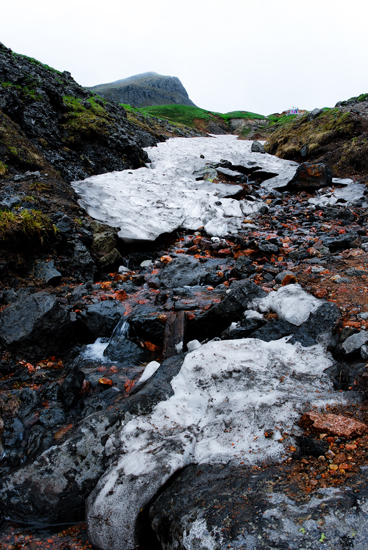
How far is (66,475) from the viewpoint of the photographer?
9.04 ft

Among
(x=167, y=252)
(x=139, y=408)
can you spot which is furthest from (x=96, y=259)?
(x=139, y=408)

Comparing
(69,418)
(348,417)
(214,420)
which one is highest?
(348,417)

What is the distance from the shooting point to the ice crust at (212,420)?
2.39m

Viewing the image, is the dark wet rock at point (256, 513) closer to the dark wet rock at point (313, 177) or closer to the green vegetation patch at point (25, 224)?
the green vegetation patch at point (25, 224)

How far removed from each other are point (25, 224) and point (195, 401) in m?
5.05

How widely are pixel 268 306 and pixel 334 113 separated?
15333 mm

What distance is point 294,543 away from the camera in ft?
5.09

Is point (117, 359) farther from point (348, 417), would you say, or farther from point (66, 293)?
point (348, 417)

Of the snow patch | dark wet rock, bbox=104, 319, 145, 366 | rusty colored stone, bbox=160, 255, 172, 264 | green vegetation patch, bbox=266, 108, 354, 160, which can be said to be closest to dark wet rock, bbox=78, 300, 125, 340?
dark wet rock, bbox=104, 319, 145, 366

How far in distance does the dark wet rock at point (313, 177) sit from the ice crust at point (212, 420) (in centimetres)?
979

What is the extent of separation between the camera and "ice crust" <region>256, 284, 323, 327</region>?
4.08 m

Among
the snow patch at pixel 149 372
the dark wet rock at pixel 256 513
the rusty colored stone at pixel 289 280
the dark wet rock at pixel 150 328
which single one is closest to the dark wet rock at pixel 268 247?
the rusty colored stone at pixel 289 280

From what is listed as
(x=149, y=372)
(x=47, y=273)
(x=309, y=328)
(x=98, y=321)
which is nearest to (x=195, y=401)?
(x=149, y=372)

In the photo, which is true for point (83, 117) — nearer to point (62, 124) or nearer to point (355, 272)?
point (62, 124)
